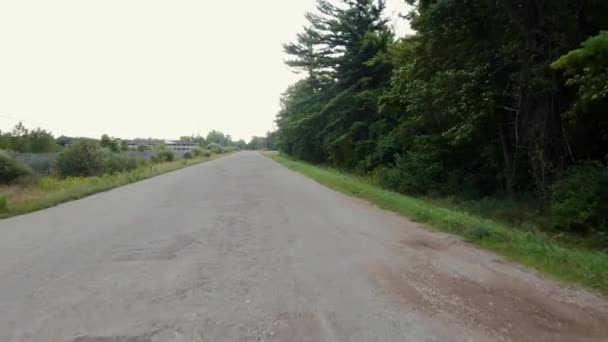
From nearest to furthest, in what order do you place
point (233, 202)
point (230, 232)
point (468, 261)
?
point (468, 261), point (230, 232), point (233, 202)

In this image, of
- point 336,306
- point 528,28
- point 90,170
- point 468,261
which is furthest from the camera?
point 90,170

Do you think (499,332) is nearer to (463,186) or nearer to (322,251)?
(322,251)

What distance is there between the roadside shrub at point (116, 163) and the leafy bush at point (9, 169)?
5.22 metres

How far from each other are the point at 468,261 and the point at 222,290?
12.2ft

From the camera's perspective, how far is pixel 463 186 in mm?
13500

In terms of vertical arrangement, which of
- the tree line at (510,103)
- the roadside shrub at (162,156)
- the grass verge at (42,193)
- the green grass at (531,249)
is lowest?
the grass verge at (42,193)

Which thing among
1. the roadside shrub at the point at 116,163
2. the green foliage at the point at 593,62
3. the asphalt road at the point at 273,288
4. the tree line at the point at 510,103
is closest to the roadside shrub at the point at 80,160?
the roadside shrub at the point at 116,163

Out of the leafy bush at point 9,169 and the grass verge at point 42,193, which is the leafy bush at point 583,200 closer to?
the grass verge at point 42,193

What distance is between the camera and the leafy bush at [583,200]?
739 cm

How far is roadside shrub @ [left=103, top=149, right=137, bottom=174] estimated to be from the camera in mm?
Result: 25619

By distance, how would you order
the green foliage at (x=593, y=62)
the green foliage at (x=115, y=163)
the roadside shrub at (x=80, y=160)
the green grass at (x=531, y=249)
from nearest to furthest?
the green grass at (x=531, y=249), the green foliage at (x=593, y=62), the roadside shrub at (x=80, y=160), the green foliage at (x=115, y=163)

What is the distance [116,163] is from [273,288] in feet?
89.2

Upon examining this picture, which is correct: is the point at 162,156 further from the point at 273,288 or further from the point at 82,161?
the point at 273,288

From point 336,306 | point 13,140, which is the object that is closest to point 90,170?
point 336,306
